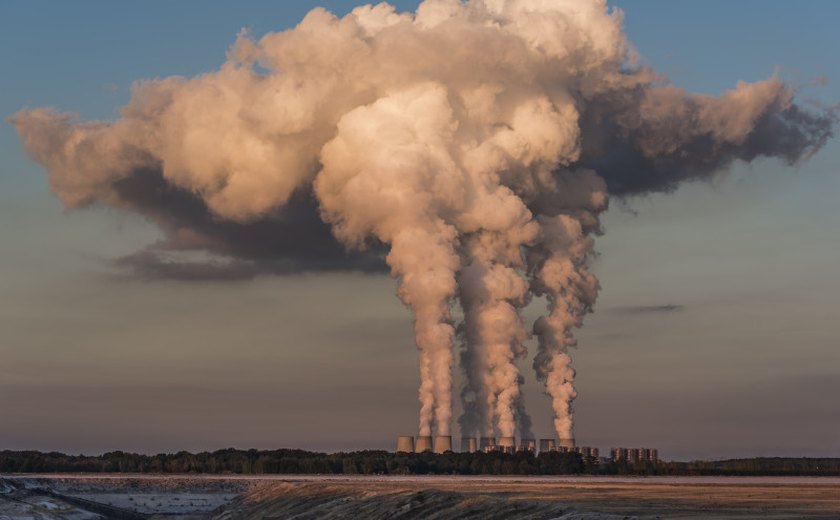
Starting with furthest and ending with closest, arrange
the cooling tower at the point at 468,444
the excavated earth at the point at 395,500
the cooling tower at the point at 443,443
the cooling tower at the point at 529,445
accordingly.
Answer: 1. the cooling tower at the point at 529,445
2. the cooling tower at the point at 468,444
3. the cooling tower at the point at 443,443
4. the excavated earth at the point at 395,500

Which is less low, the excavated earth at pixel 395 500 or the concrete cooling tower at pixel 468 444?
the concrete cooling tower at pixel 468 444

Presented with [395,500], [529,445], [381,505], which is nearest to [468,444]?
[529,445]

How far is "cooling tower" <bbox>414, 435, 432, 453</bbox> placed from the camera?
160 meters

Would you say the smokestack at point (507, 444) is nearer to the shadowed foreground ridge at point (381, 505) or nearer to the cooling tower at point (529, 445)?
the cooling tower at point (529, 445)

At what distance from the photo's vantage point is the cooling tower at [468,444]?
16775 centimetres

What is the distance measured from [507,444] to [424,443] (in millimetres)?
11227

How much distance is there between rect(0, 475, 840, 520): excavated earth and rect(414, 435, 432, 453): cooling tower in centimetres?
2674

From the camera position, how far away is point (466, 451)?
16675cm

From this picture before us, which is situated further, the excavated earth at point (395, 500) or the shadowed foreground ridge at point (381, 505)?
the shadowed foreground ridge at point (381, 505)

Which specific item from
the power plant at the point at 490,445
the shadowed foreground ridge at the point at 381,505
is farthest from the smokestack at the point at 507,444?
the shadowed foreground ridge at the point at 381,505

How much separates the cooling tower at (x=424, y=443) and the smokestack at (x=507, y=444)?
32.8ft

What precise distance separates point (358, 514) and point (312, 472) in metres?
97.9

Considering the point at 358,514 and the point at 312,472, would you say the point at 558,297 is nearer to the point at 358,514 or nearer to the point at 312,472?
the point at 312,472

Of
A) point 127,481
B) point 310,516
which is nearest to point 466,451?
point 127,481
